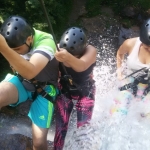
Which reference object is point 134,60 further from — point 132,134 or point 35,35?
point 35,35

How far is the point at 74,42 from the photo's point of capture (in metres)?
3.36

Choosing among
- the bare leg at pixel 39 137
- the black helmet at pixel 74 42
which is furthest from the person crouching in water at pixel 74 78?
the bare leg at pixel 39 137

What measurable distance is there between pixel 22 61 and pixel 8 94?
0.46 m

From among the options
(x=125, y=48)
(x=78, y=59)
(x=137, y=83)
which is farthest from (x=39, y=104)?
(x=125, y=48)

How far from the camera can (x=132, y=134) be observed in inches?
149

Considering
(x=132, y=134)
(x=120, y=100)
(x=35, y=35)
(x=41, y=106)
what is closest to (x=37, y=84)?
(x=41, y=106)

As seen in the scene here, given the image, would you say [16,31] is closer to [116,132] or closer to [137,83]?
[137,83]

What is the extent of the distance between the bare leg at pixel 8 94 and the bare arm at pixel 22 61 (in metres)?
0.29

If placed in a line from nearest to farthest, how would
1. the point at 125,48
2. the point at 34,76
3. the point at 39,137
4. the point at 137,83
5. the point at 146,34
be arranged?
1. the point at 34,76
2. the point at 39,137
3. the point at 146,34
4. the point at 137,83
5. the point at 125,48

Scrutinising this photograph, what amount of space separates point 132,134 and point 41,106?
3.65ft

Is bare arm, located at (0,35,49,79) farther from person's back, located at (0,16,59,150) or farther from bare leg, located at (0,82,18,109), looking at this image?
bare leg, located at (0,82,18,109)

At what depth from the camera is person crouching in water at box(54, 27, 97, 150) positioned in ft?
10.7

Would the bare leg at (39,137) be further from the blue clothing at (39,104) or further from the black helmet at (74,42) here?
the black helmet at (74,42)

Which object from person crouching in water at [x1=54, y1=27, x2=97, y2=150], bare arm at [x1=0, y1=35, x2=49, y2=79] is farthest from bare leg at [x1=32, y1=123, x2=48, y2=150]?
bare arm at [x1=0, y1=35, x2=49, y2=79]
